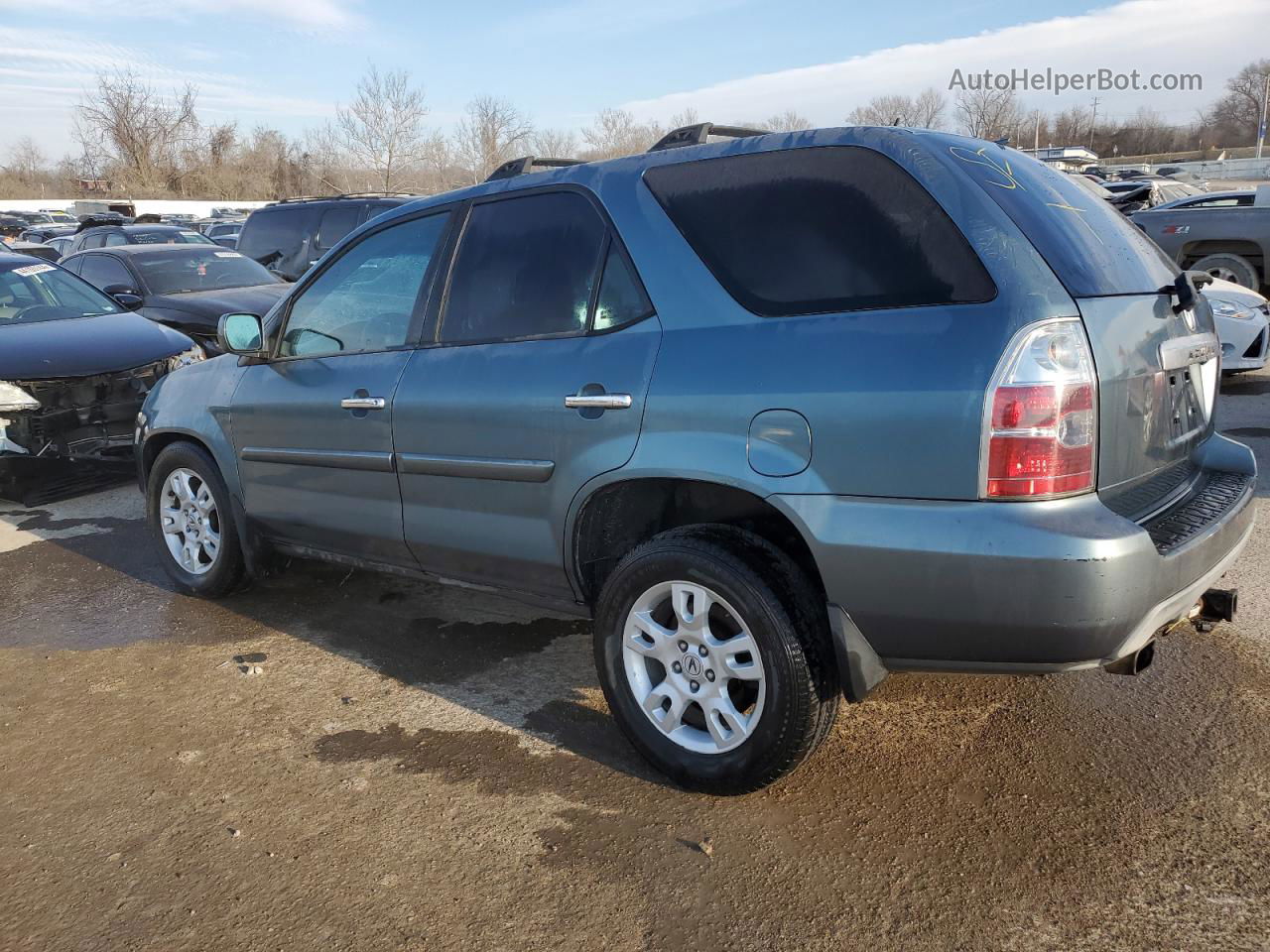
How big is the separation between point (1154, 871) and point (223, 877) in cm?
247

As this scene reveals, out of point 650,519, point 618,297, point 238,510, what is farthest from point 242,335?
point 650,519

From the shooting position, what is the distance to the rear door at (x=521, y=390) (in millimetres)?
3076

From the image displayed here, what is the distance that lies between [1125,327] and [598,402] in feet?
4.86

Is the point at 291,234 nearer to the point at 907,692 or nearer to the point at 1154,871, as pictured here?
the point at 907,692

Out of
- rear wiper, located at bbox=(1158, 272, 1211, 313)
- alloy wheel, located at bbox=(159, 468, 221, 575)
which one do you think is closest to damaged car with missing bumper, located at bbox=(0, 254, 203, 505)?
alloy wheel, located at bbox=(159, 468, 221, 575)

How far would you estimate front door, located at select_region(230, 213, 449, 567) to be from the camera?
3.83 meters

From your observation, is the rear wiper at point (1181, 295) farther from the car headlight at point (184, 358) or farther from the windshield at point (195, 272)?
the windshield at point (195, 272)

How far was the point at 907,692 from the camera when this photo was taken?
3.60m

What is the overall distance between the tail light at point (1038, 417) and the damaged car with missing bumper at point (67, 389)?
20.0 ft

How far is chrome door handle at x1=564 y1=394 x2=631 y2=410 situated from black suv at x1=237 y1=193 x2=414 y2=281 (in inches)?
380

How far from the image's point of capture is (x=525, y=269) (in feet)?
11.4

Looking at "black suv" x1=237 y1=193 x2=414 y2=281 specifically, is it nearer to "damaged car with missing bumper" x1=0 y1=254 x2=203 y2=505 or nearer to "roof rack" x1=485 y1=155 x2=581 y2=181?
"damaged car with missing bumper" x1=0 y1=254 x2=203 y2=505

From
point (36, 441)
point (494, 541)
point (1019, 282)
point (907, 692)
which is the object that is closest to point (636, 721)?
point (494, 541)

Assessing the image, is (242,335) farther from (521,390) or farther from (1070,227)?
(1070,227)
